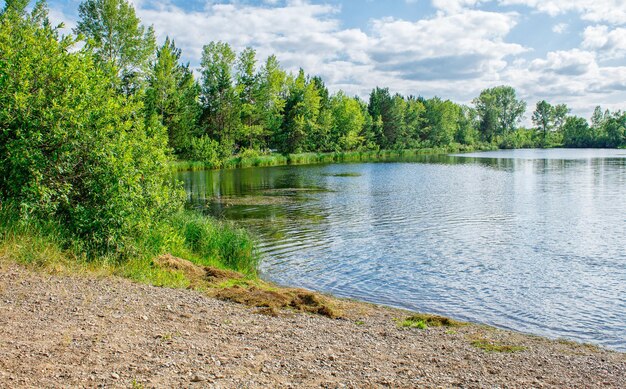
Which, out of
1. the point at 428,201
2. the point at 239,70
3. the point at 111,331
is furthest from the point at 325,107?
the point at 111,331

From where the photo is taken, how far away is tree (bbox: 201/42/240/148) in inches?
3201

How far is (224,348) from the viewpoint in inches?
343

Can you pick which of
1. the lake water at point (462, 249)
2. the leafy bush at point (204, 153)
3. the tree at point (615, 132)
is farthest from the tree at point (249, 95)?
the tree at point (615, 132)

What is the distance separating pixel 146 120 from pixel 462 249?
52339 mm

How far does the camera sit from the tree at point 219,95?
8131 centimetres

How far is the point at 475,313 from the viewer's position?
1380 cm

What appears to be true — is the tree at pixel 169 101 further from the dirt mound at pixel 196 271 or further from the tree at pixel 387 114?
the tree at pixel 387 114

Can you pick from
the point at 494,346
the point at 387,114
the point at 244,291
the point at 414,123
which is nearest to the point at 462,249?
the point at 494,346

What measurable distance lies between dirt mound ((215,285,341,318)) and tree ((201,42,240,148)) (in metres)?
69.2

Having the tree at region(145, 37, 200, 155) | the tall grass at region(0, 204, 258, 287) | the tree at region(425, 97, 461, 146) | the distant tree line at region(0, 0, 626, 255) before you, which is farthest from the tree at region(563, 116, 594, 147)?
the tall grass at region(0, 204, 258, 287)

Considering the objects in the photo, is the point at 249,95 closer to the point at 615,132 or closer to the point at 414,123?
the point at 414,123

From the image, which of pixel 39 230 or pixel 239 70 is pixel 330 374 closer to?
pixel 39 230

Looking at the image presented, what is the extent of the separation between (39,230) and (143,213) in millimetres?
2792

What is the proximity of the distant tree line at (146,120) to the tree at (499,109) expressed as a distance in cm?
43
